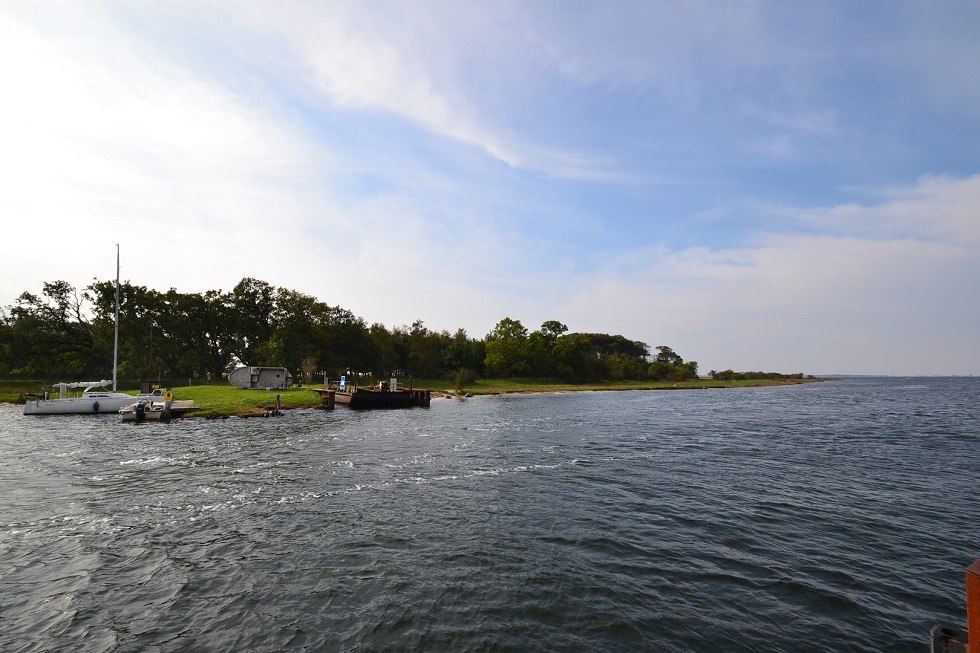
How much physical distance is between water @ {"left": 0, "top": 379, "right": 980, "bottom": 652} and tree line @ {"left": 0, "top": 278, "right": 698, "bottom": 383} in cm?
6201

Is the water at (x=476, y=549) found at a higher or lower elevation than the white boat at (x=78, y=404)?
lower

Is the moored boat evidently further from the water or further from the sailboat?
the water

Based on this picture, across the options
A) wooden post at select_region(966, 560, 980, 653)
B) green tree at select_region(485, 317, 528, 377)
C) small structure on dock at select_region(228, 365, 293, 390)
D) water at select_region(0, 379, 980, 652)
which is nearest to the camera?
wooden post at select_region(966, 560, 980, 653)

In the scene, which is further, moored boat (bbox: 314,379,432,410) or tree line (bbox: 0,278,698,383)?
tree line (bbox: 0,278,698,383)

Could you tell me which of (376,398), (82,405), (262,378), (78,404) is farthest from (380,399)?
(78,404)

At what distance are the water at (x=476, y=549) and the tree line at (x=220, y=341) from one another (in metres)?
62.0

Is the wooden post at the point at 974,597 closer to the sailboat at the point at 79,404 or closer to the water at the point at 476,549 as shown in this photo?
the water at the point at 476,549

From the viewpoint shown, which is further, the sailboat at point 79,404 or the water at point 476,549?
the sailboat at point 79,404

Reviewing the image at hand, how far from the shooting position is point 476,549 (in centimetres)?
1270

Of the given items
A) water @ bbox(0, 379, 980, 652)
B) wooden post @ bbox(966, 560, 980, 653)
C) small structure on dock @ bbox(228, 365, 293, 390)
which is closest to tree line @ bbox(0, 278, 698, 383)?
small structure on dock @ bbox(228, 365, 293, 390)

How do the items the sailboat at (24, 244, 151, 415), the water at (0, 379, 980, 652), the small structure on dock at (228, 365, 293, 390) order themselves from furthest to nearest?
the small structure on dock at (228, 365, 293, 390)
the sailboat at (24, 244, 151, 415)
the water at (0, 379, 980, 652)

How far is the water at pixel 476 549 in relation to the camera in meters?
8.88

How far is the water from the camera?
8.88 metres

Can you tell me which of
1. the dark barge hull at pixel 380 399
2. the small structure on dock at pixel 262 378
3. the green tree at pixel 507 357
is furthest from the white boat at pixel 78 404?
the green tree at pixel 507 357
